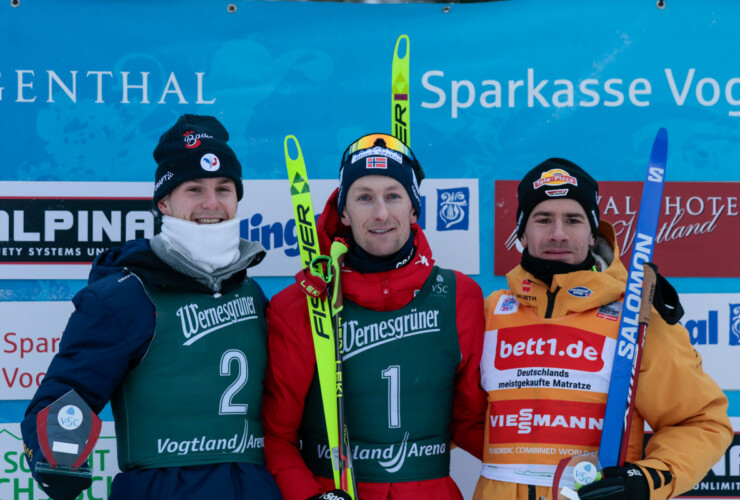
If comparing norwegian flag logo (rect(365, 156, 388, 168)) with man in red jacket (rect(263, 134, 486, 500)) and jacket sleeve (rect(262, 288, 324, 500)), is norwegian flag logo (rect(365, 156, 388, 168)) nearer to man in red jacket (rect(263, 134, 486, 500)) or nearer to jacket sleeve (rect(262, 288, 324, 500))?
man in red jacket (rect(263, 134, 486, 500))

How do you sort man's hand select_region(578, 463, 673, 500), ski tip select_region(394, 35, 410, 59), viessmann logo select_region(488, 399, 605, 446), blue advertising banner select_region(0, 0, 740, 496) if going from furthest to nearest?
blue advertising banner select_region(0, 0, 740, 496)
ski tip select_region(394, 35, 410, 59)
viessmann logo select_region(488, 399, 605, 446)
man's hand select_region(578, 463, 673, 500)

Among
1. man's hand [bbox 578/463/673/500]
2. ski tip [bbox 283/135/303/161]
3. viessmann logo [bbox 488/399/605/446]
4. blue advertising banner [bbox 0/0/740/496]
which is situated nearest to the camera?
man's hand [bbox 578/463/673/500]

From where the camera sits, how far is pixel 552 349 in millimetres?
2475

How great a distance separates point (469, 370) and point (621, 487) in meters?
0.62

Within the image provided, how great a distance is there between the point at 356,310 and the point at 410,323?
0.19m

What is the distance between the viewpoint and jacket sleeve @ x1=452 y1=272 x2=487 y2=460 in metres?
2.62

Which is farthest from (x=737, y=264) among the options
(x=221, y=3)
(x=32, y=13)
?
(x=32, y=13)

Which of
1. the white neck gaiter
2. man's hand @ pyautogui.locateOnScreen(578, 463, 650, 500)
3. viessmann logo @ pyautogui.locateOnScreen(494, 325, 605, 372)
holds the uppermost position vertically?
the white neck gaiter

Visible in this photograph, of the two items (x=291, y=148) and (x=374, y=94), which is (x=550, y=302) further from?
(x=374, y=94)

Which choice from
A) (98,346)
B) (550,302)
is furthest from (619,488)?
(98,346)

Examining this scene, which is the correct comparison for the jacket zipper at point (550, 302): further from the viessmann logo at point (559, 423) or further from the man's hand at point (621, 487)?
the man's hand at point (621, 487)

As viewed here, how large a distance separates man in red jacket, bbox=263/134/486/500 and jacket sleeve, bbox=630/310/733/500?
557mm

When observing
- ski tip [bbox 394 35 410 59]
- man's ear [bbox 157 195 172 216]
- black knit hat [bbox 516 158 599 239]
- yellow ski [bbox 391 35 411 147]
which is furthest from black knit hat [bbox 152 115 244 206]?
black knit hat [bbox 516 158 599 239]

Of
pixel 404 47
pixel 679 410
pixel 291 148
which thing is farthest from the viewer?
pixel 404 47
